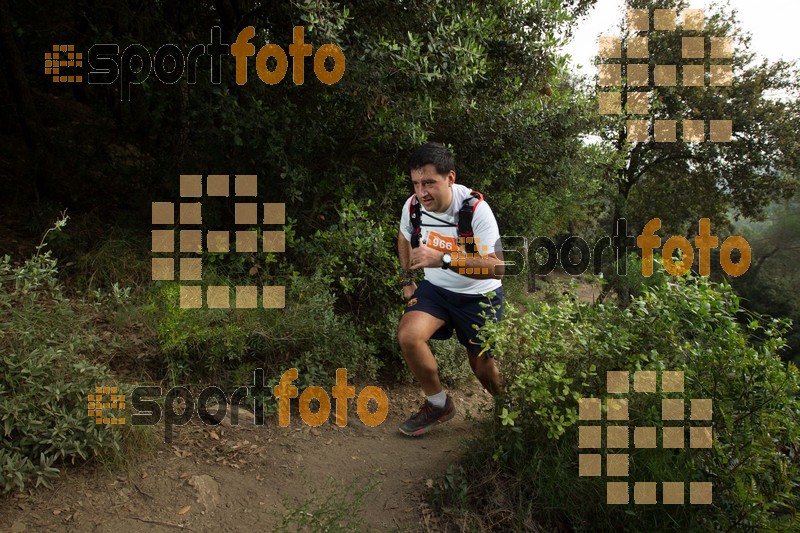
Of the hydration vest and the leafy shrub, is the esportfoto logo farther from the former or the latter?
the hydration vest

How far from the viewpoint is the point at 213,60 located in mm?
5738

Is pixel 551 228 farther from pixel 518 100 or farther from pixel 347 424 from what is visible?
pixel 347 424

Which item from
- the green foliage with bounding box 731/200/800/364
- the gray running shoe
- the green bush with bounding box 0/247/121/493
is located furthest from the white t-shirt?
the green foliage with bounding box 731/200/800/364

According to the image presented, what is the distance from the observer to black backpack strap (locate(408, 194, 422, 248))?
4.36 m

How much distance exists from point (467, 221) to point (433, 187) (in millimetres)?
363

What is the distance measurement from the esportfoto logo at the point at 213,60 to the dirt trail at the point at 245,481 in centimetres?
330

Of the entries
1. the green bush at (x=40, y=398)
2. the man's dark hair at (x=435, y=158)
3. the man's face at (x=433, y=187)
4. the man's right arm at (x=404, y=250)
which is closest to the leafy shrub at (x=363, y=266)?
the man's right arm at (x=404, y=250)

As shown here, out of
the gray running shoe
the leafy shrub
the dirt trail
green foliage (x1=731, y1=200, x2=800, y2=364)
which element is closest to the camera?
the dirt trail

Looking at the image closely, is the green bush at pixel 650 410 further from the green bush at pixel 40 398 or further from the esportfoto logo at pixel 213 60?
the esportfoto logo at pixel 213 60

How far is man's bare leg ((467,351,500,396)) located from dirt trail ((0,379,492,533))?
0.51m

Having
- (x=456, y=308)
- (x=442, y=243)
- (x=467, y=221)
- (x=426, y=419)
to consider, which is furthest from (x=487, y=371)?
(x=467, y=221)

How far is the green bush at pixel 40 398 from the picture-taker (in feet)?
10.6

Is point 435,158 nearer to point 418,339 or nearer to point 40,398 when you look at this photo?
point 418,339

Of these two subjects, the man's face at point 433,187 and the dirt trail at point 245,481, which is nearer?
the dirt trail at point 245,481
